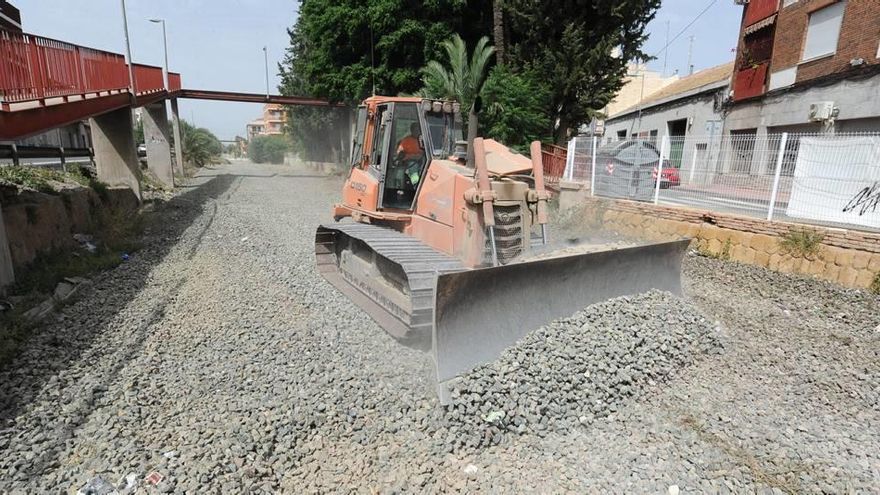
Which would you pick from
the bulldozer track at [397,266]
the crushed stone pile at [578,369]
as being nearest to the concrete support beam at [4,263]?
the bulldozer track at [397,266]

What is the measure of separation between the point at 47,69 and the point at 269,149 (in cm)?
5848

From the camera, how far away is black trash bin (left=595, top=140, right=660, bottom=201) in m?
9.21

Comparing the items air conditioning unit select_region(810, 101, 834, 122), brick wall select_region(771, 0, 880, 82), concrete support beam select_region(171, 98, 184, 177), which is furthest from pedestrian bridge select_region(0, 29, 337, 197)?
brick wall select_region(771, 0, 880, 82)

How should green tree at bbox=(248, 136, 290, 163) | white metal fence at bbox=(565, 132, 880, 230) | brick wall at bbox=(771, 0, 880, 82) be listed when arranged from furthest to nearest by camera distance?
green tree at bbox=(248, 136, 290, 163), brick wall at bbox=(771, 0, 880, 82), white metal fence at bbox=(565, 132, 880, 230)

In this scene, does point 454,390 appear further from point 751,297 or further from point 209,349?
point 751,297

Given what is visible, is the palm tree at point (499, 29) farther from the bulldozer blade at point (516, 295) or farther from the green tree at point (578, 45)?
the bulldozer blade at point (516, 295)

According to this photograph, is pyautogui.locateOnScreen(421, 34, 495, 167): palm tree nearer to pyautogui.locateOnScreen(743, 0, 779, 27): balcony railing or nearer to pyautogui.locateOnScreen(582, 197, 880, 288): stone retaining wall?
pyautogui.locateOnScreen(582, 197, 880, 288): stone retaining wall

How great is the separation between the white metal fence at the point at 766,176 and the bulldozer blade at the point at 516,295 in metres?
3.84

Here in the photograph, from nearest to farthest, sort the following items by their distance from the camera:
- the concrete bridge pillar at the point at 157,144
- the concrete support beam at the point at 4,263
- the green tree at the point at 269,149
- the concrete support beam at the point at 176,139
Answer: the concrete support beam at the point at 4,263
the concrete bridge pillar at the point at 157,144
the concrete support beam at the point at 176,139
the green tree at the point at 269,149

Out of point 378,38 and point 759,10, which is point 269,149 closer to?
point 378,38

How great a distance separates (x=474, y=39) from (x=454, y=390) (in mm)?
16311

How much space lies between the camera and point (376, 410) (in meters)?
3.30

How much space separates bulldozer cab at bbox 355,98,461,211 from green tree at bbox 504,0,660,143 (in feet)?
31.4

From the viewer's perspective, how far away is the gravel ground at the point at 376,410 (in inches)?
108
